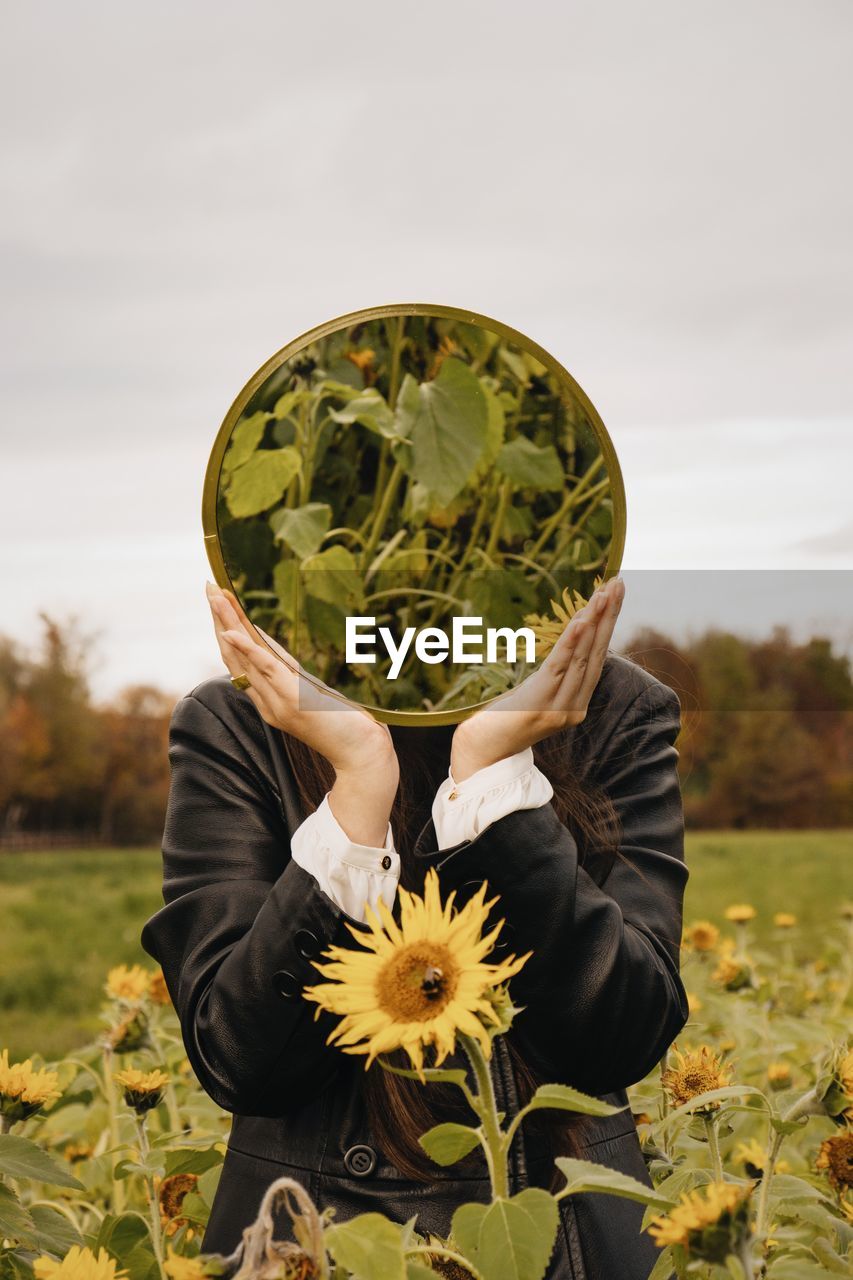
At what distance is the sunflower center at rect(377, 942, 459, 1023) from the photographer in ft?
2.27

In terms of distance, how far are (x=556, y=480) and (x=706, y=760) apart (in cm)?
560

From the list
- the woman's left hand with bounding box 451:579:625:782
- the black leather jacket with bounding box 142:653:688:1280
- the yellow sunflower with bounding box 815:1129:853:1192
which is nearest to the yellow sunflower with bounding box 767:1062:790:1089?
the black leather jacket with bounding box 142:653:688:1280

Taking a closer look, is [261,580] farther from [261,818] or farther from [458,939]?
[458,939]

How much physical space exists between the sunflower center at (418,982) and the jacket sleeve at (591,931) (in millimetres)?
254

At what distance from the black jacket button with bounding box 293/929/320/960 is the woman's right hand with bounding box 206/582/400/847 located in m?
0.08

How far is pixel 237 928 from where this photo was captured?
3.54 ft

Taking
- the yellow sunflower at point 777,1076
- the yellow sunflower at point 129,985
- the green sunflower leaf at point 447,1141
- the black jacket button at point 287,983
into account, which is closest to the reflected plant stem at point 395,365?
the black jacket button at point 287,983

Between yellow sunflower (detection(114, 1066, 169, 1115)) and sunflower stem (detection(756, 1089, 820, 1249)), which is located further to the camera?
yellow sunflower (detection(114, 1066, 169, 1115))

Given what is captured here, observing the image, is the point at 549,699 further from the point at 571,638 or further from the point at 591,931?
the point at 591,931

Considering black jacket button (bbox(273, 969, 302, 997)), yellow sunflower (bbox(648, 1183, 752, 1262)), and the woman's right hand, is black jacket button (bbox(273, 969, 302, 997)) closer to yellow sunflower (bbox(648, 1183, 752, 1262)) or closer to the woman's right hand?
the woman's right hand

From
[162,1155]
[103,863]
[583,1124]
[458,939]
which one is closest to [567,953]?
[583,1124]

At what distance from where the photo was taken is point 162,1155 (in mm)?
1152

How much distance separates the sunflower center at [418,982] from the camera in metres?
0.69

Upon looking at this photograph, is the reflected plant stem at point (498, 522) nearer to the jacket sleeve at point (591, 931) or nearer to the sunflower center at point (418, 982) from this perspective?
the jacket sleeve at point (591, 931)
